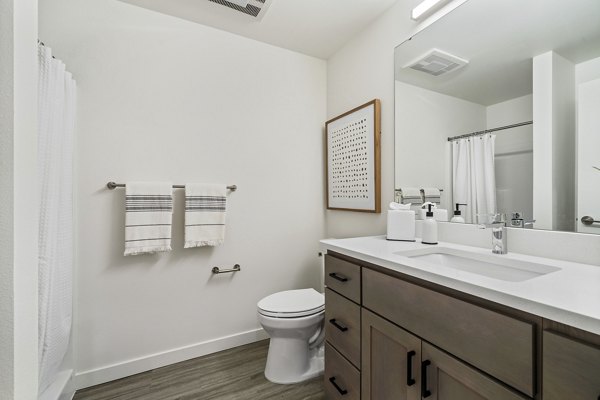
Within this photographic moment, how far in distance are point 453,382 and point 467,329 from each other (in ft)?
0.57

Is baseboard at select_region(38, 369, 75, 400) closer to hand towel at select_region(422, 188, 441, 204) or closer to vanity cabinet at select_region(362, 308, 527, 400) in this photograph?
vanity cabinet at select_region(362, 308, 527, 400)

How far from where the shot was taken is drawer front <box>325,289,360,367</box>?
117 centimetres

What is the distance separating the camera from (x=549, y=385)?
580 millimetres

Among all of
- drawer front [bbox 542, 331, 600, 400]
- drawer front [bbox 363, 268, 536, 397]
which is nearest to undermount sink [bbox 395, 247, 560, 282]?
drawer front [bbox 363, 268, 536, 397]

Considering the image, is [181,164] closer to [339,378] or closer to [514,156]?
[339,378]

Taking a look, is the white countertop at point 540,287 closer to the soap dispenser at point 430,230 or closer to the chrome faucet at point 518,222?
the chrome faucet at point 518,222

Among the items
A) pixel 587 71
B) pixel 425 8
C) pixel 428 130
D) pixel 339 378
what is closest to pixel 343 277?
pixel 339 378

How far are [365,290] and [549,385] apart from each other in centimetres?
60

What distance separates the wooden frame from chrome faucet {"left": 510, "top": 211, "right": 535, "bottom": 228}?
76 cm

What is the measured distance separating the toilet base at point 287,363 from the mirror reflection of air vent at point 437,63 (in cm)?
177

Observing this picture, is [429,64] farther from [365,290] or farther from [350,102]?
[365,290]

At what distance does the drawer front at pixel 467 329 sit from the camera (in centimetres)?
63

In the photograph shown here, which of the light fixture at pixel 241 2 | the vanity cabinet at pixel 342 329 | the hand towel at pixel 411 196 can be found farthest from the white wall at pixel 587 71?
the light fixture at pixel 241 2

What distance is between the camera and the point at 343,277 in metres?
1.26
